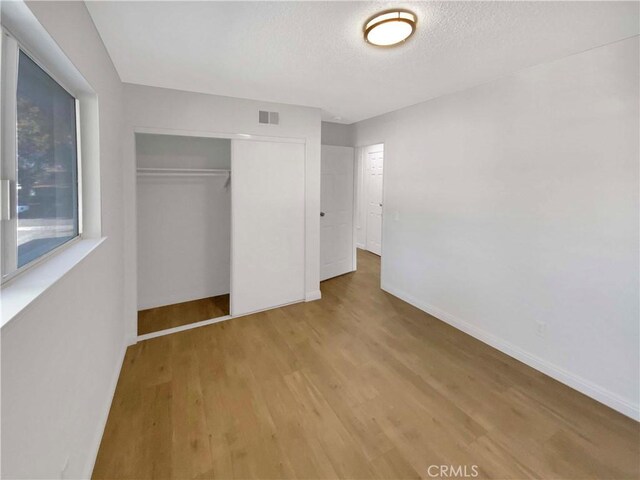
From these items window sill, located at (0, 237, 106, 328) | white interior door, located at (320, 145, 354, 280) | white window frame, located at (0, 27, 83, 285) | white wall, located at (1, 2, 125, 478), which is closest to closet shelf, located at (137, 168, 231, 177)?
white wall, located at (1, 2, 125, 478)

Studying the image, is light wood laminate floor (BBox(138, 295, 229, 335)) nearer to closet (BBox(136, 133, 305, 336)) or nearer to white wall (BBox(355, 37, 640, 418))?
closet (BBox(136, 133, 305, 336))

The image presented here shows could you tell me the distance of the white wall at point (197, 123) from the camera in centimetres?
286

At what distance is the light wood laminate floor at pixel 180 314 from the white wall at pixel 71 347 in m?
0.83

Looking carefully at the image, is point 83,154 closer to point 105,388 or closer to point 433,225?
point 105,388

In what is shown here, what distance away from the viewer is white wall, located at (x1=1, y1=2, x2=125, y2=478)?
0.91m

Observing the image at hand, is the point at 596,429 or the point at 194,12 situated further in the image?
the point at 596,429

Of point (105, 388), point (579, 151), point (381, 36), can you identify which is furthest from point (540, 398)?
point (105, 388)

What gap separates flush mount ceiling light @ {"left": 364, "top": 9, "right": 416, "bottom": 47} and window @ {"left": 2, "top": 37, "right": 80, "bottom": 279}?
165 centimetres

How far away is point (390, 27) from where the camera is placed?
5.87ft

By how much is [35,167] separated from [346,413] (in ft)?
6.93

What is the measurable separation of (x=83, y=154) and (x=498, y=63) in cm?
296

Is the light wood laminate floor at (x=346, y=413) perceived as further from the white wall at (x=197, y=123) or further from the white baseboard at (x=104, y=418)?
the white wall at (x=197, y=123)

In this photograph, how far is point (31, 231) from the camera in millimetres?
1236

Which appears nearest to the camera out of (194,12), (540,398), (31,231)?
(31,231)
